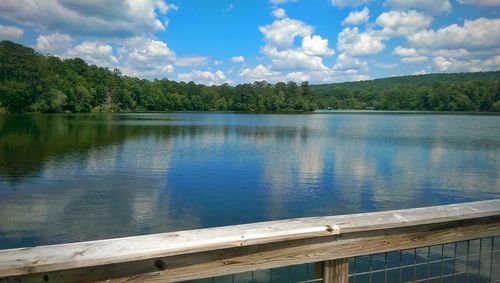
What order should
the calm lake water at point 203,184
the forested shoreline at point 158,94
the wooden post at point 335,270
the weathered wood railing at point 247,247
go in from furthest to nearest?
the forested shoreline at point 158,94 < the calm lake water at point 203,184 < the wooden post at point 335,270 < the weathered wood railing at point 247,247

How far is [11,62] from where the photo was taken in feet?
310

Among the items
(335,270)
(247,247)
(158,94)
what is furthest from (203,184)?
(158,94)

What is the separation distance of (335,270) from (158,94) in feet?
479

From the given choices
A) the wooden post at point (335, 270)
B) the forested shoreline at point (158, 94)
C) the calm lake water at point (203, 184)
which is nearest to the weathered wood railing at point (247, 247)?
the wooden post at point (335, 270)

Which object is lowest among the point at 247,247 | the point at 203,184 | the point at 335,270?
the point at 203,184

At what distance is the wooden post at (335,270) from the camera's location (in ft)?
7.07

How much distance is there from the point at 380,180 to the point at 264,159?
8.69 m

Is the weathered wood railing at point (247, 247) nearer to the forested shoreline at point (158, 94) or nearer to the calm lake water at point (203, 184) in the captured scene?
the calm lake water at point (203, 184)

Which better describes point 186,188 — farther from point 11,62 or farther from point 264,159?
point 11,62

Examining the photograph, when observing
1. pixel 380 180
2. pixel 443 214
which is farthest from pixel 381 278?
pixel 380 180

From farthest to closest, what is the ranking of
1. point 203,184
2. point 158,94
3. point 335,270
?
1. point 158,94
2. point 203,184
3. point 335,270

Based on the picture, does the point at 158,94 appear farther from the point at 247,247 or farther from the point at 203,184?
the point at 247,247

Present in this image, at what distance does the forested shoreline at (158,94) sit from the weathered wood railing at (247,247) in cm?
10231

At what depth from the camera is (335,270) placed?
2.18 m
